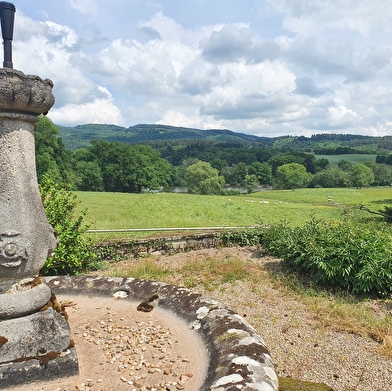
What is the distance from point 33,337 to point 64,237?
21.6 feet

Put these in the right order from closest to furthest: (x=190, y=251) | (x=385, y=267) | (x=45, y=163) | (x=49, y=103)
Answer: (x=49, y=103) < (x=385, y=267) < (x=190, y=251) < (x=45, y=163)

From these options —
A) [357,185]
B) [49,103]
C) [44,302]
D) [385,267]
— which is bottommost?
[357,185]

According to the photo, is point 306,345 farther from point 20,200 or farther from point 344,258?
point 20,200

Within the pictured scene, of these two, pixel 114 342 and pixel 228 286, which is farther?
pixel 228 286

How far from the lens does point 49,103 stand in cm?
428

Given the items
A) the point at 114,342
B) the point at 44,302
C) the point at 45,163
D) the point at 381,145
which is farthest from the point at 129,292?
the point at 381,145

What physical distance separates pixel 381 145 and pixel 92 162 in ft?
578

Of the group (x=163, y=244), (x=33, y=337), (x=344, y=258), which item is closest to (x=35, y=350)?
(x=33, y=337)

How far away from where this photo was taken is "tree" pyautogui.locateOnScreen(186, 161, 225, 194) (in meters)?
66.9

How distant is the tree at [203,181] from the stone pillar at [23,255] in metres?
62.3

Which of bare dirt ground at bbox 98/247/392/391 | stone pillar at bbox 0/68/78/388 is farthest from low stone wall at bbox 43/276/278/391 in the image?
bare dirt ground at bbox 98/247/392/391

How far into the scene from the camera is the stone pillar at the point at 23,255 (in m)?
3.82

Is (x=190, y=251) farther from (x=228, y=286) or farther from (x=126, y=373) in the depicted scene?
(x=126, y=373)

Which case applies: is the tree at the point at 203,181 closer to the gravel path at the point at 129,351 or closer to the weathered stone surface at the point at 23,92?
the gravel path at the point at 129,351
